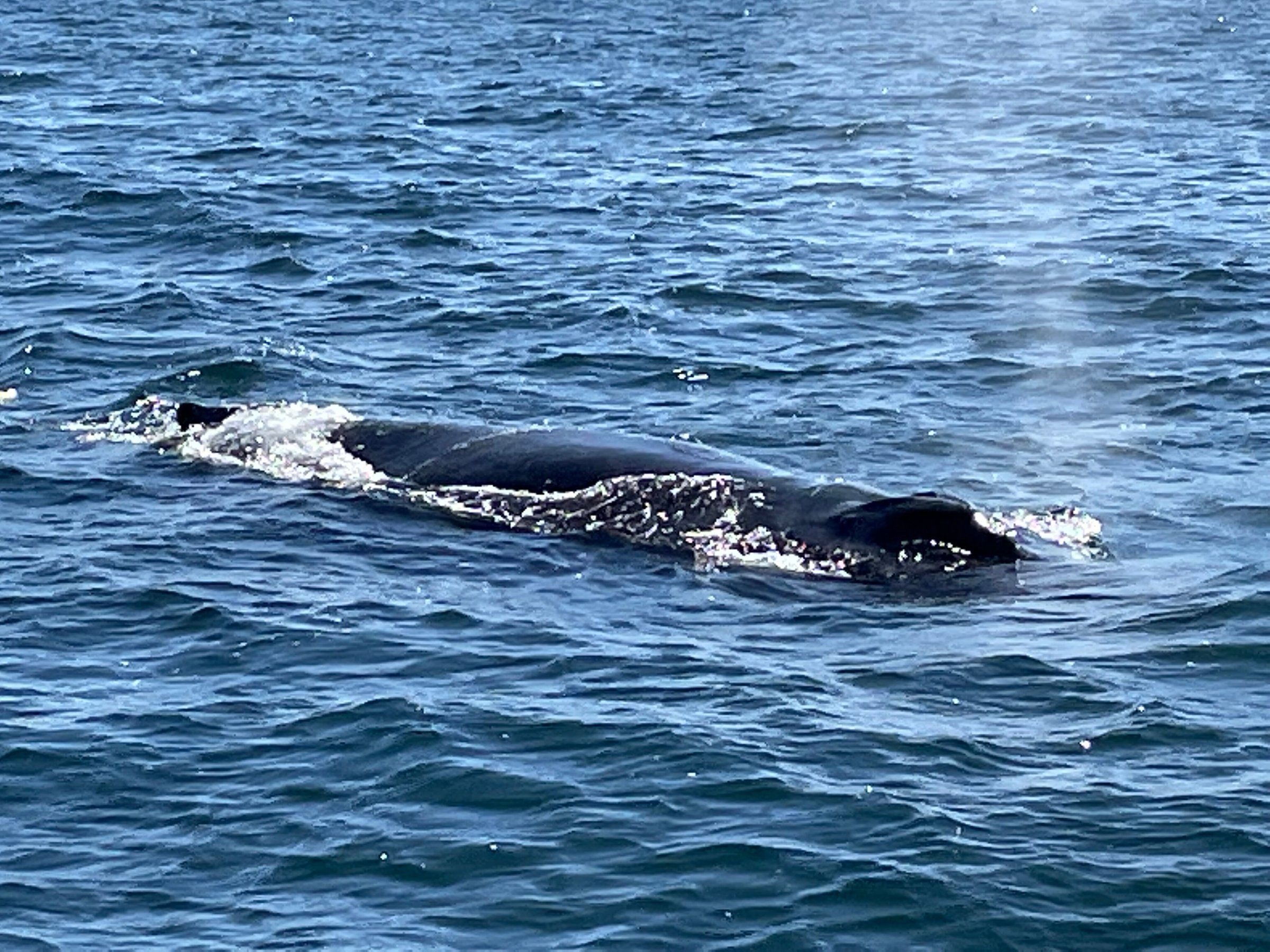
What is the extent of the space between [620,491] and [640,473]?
0.72ft

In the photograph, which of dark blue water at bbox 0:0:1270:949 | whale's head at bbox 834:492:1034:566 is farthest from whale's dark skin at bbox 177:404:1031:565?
dark blue water at bbox 0:0:1270:949

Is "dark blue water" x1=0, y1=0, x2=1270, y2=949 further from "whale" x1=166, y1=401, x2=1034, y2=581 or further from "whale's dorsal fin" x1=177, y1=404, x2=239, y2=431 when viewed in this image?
"whale's dorsal fin" x1=177, y1=404, x2=239, y2=431

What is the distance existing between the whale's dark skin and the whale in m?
0.01

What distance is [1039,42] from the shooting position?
52.6 m

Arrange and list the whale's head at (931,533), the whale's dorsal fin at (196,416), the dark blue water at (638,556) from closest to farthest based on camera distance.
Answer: the dark blue water at (638,556)
the whale's head at (931,533)
the whale's dorsal fin at (196,416)

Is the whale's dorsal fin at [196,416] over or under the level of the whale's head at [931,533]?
under

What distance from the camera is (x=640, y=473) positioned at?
59.0ft

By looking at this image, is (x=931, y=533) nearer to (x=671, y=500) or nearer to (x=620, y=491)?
(x=671, y=500)

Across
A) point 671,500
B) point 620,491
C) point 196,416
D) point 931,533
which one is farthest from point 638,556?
point 196,416

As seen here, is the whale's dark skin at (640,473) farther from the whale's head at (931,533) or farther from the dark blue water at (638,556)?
the dark blue water at (638,556)

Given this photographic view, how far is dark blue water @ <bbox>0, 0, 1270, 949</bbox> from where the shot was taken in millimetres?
12125

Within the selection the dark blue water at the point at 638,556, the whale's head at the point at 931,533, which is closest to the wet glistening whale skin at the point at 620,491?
the whale's head at the point at 931,533

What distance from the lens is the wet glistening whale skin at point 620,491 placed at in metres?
16.6

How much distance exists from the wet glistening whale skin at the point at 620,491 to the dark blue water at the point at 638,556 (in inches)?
15.3
